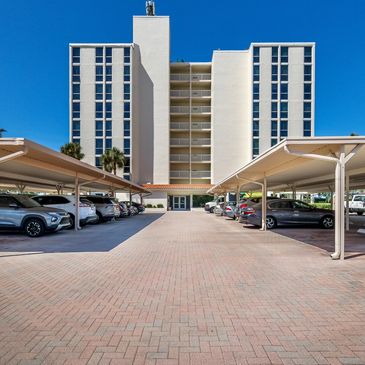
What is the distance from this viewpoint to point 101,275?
22.2ft

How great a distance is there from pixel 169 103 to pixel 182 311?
5199cm

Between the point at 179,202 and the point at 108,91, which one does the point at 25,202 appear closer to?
the point at 179,202

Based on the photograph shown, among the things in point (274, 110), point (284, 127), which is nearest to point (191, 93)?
point (274, 110)

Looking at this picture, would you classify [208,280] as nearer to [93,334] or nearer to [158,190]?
[93,334]

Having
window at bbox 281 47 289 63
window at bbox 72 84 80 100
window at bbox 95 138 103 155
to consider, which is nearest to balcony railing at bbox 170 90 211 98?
window at bbox 281 47 289 63

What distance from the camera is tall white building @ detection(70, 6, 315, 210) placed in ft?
168

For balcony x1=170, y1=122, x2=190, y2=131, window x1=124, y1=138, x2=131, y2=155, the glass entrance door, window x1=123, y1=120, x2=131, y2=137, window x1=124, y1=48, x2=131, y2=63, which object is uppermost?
window x1=124, y1=48, x2=131, y2=63

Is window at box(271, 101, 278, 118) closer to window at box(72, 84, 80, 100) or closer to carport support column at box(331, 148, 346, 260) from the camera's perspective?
window at box(72, 84, 80, 100)

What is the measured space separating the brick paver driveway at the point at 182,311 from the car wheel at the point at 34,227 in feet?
14.2

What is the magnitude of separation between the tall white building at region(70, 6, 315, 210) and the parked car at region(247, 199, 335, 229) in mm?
34223

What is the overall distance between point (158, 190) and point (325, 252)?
138 ft

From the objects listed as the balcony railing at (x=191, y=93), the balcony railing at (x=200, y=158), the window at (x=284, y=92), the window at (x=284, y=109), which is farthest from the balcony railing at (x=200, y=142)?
the window at (x=284, y=92)

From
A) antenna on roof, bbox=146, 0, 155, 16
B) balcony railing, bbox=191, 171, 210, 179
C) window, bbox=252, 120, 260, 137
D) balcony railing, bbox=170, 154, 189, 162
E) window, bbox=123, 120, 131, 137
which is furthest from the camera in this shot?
antenna on roof, bbox=146, 0, 155, 16

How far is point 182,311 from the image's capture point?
4711 mm
